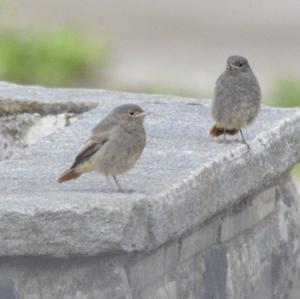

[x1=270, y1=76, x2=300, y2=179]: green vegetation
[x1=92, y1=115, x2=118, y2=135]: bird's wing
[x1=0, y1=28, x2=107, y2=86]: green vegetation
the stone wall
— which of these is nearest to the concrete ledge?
the stone wall

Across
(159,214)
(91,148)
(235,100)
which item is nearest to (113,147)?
(91,148)

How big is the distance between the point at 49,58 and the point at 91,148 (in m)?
7.60

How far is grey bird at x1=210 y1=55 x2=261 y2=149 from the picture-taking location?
294 inches

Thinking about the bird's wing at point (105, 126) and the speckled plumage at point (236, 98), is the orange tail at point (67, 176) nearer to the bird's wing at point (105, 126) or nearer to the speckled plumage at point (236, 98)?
the bird's wing at point (105, 126)

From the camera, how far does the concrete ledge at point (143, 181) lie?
19.2ft

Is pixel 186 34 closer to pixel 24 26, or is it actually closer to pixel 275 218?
pixel 24 26

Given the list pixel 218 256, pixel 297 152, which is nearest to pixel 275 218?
pixel 297 152

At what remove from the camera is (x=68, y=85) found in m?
14.0

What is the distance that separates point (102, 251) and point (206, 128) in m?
1.81

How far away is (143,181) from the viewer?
652cm

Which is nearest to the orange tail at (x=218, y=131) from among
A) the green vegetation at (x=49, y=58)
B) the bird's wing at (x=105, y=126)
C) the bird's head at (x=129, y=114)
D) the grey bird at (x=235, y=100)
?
the grey bird at (x=235, y=100)

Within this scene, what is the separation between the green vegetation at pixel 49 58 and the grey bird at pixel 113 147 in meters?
7.03

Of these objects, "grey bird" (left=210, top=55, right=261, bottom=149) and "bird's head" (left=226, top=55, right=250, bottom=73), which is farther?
"bird's head" (left=226, top=55, right=250, bottom=73)

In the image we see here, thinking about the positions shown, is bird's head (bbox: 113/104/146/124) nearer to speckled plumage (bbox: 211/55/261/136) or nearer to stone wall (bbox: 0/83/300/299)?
stone wall (bbox: 0/83/300/299)
